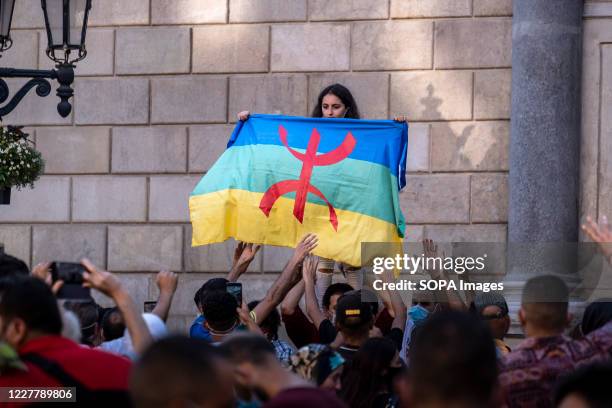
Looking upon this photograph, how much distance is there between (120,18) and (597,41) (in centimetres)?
478

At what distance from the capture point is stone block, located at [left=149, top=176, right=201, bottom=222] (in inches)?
504

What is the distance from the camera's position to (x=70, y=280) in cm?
525

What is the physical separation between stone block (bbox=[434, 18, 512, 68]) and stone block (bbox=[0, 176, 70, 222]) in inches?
159

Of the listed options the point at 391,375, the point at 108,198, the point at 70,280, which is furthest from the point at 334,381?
the point at 108,198

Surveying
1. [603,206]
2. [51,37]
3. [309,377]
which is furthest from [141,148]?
[309,377]

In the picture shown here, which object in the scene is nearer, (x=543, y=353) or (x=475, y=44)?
(x=543, y=353)

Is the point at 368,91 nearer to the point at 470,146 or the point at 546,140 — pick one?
the point at 470,146

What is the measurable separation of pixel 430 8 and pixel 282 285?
5542 millimetres

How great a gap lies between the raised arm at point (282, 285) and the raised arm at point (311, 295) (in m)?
0.29

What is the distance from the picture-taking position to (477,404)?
3.64 m

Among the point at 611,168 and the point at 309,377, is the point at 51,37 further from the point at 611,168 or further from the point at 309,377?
the point at 611,168

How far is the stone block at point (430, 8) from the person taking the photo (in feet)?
40.5

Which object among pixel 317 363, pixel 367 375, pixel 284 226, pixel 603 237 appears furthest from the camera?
pixel 284 226

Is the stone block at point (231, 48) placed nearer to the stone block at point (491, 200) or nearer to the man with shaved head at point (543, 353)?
the stone block at point (491, 200)
